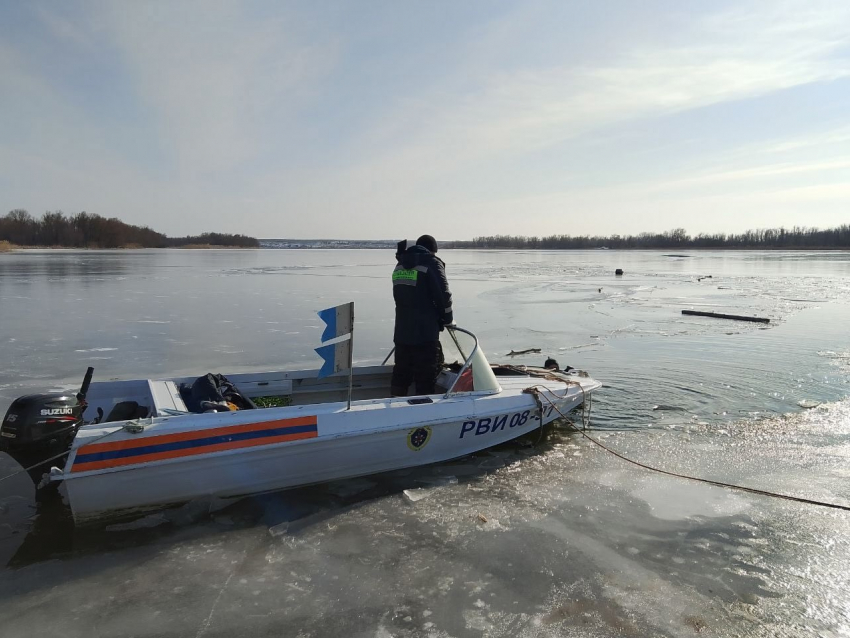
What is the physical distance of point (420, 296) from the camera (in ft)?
18.0

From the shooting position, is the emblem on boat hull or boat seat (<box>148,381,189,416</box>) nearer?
boat seat (<box>148,381,189,416</box>)

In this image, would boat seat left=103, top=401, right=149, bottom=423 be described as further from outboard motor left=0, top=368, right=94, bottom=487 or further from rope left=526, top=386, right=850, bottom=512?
rope left=526, top=386, right=850, bottom=512

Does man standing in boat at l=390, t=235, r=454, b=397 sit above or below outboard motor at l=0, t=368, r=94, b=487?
above

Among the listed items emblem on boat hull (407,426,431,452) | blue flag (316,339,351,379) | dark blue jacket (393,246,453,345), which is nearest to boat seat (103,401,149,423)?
blue flag (316,339,351,379)

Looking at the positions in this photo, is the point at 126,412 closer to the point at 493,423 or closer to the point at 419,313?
the point at 419,313

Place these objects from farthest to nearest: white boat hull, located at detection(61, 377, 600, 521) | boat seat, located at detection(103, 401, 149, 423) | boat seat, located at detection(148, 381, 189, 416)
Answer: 1. boat seat, located at detection(103, 401, 149, 423)
2. boat seat, located at detection(148, 381, 189, 416)
3. white boat hull, located at detection(61, 377, 600, 521)

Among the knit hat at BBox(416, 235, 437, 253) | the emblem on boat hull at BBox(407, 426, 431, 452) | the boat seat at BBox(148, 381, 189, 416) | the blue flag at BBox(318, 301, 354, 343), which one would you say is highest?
the knit hat at BBox(416, 235, 437, 253)

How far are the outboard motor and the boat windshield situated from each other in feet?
10.6

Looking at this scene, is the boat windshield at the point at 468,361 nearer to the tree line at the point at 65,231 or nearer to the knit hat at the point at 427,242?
the knit hat at the point at 427,242

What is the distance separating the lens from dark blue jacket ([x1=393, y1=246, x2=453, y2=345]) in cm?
541

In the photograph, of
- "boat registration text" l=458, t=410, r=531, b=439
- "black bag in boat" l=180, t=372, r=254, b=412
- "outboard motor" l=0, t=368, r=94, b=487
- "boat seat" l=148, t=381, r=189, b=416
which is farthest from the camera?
"boat registration text" l=458, t=410, r=531, b=439

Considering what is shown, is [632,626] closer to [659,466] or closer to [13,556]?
[659,466]

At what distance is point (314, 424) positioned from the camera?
449cm

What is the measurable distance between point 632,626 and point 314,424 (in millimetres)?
2636
